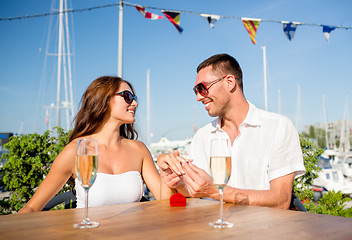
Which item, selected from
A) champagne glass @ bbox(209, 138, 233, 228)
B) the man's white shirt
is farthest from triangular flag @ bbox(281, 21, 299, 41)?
champagne glass @ bbox(209, 138, 233, 228)

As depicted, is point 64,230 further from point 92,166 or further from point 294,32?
point 294,32

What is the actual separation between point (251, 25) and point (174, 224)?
7687 millimetres

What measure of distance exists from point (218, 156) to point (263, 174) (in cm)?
135

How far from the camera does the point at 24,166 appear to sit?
176 inches

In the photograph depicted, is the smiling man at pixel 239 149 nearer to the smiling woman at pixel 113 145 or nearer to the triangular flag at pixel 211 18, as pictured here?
the smiling woman at pixel 113 145

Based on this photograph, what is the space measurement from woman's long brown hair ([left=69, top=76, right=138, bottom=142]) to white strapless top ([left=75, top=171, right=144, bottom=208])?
0.55 m

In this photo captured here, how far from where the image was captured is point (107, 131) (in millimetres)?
3061

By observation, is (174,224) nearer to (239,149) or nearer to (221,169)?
(221,169)

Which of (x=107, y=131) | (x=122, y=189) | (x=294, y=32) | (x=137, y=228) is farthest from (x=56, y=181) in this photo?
(x=294, y=32)

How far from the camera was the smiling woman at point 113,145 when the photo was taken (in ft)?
8.91

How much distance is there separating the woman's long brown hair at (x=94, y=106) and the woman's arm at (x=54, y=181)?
305mm

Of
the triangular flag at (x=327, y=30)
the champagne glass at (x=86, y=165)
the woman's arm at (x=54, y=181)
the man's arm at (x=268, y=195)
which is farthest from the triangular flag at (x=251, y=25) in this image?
the champagne glass at (x=86, y=165)

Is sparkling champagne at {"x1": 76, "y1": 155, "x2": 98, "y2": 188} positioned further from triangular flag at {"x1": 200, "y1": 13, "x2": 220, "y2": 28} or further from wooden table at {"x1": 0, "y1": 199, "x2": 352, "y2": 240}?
triangular flag at {"x1": 200, "y1": 13, "x2": 220, "y2": 28}

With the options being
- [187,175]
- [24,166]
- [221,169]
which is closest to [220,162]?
[221,169]
